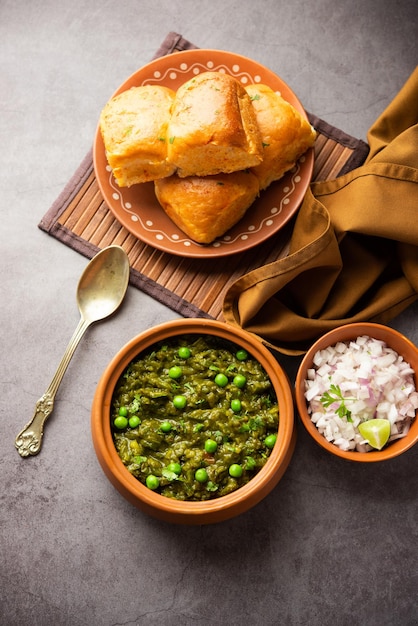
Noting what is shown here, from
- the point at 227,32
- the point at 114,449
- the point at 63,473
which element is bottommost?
the point at 63,473

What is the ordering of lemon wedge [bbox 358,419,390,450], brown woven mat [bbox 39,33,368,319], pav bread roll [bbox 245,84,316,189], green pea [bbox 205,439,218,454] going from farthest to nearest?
brown woven mat [bbox 39,33,368,319]
pav bread roll [bbox 245,84,316,189]
green pea [bbox 205,439,218,454]
lemon wedge [bbox 358,419,390,450]

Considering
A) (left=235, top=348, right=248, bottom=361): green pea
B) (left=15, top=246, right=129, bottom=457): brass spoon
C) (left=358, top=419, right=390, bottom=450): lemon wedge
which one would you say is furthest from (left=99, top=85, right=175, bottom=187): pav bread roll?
(left=358, top=419, right=390, bottom=450): lemon wedge

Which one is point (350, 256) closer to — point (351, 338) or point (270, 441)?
point (351, 338)

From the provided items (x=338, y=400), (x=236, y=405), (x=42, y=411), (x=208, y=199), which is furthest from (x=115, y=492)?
(x=208, y=199)

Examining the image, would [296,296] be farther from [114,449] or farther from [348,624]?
[348,624]

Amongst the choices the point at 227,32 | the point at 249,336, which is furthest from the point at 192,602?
the point at 227,32

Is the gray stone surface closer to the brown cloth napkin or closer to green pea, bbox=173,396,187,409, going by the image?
the brown cloth napkin
